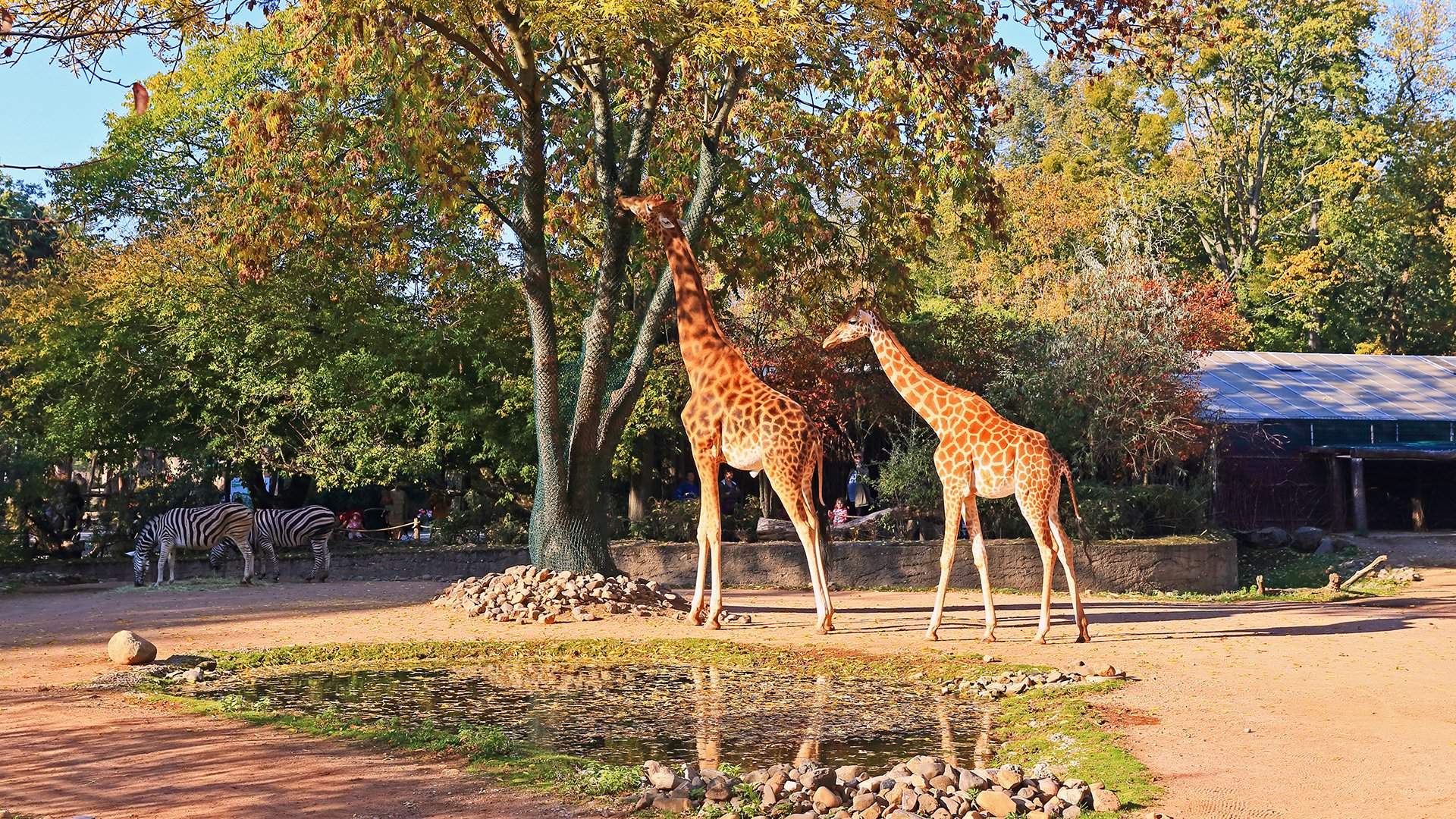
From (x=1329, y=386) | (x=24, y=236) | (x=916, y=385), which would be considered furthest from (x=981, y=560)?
(x=24, y=236)

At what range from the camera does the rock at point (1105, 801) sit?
5.82 meters

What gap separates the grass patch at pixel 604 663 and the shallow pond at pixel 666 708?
0.27 metres

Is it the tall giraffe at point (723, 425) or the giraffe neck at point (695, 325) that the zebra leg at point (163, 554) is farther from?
the giraffe neck at point (695, 325)

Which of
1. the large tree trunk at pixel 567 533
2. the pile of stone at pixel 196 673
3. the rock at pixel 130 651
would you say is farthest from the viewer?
the large tree trunk at pixel 567 533

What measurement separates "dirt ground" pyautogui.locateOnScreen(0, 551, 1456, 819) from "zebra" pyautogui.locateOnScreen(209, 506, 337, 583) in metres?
3.01

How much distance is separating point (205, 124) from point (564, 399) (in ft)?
48.4

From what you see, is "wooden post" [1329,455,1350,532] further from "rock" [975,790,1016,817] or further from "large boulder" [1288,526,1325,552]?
"rock" [975,790,1016,817]

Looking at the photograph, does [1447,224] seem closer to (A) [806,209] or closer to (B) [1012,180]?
(B) [1012,180]

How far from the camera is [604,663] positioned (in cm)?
1076

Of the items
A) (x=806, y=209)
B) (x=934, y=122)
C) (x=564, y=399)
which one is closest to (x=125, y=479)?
(x=564, y=399)

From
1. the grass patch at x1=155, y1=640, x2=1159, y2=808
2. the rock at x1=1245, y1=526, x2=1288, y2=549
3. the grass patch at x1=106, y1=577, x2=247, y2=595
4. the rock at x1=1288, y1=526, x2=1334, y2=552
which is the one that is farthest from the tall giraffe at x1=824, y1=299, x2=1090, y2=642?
the rock at x1=1288, y1=526, x2=1334, y2=552

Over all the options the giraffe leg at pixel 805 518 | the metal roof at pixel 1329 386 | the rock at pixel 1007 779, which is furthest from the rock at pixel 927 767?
the metal roof at pixel 1329 386

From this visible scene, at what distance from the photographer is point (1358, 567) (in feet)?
69.1

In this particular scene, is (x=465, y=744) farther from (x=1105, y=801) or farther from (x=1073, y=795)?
(x=1105, y=801)
